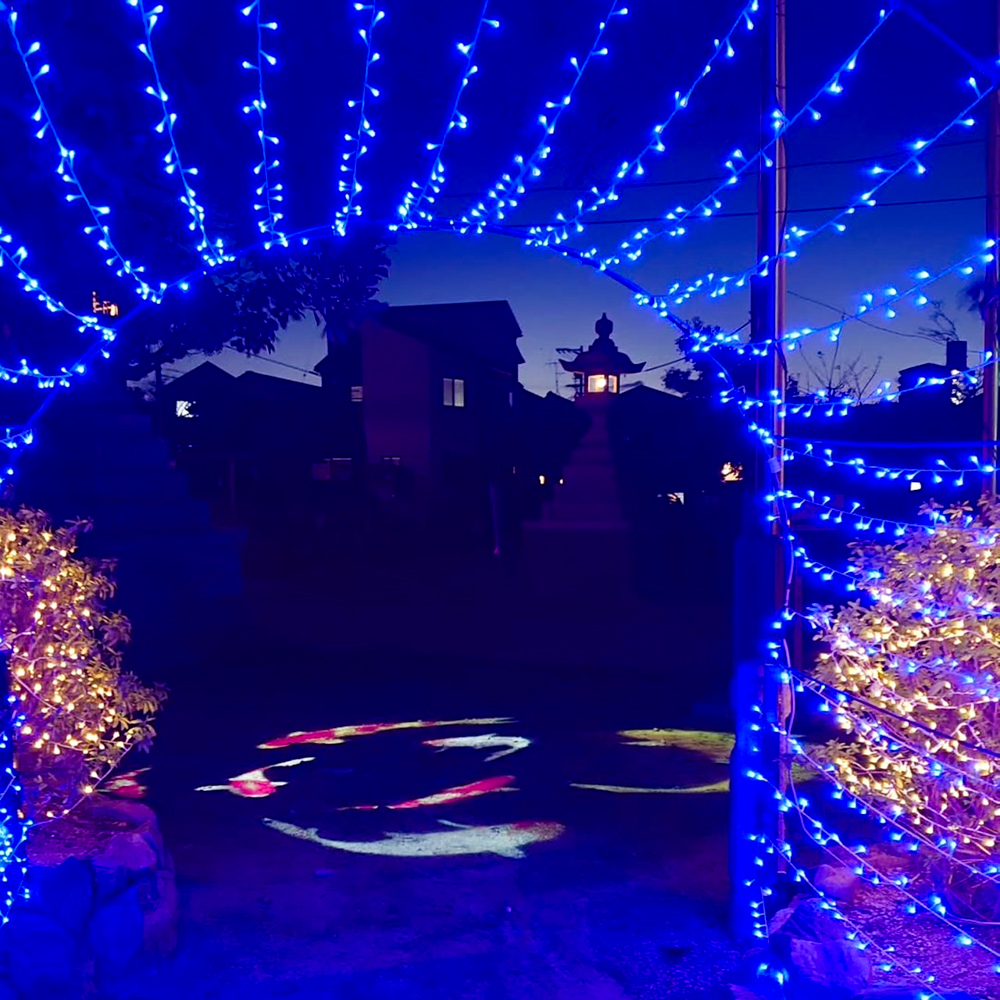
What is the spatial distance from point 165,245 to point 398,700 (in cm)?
490

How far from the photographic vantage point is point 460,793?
6949mm

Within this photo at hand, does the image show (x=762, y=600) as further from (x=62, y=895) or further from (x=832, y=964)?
(x=62, y=895)

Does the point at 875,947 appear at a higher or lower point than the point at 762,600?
lower

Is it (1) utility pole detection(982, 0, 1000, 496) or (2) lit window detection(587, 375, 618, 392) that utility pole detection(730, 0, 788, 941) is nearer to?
(1) utility pole detection(982, 0, 1000, 496)

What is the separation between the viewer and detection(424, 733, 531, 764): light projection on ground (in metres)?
8.06

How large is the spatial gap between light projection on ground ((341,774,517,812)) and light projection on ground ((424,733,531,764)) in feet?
2.40

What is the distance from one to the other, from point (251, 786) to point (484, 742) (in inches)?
77.1

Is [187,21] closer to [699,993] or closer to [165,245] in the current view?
[165,245]

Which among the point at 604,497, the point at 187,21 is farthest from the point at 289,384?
the point at 187,21

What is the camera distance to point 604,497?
21.4 metres

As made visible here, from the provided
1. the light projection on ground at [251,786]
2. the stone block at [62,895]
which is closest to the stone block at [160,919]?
Result: the stone block at [62,895]

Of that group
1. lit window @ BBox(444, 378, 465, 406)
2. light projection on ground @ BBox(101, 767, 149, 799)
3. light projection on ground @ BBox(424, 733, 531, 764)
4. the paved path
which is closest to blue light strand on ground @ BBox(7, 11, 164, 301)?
the paved path

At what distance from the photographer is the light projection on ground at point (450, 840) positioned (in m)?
5.88

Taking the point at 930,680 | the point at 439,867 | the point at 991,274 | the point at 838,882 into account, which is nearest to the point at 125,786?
the point at 439,867
